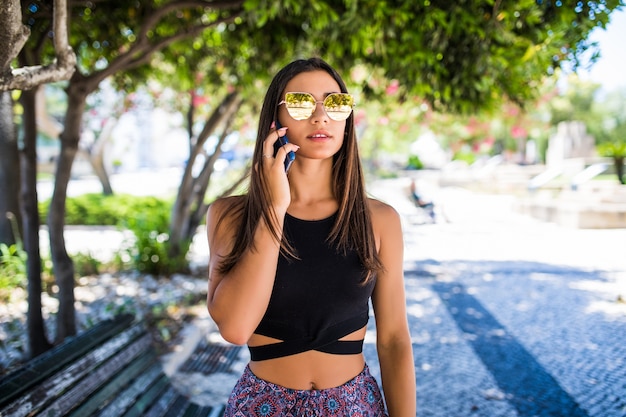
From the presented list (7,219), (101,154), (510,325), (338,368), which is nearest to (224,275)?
(338,368)

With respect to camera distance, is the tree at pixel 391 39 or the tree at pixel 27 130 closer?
the tree at pixel 27 130

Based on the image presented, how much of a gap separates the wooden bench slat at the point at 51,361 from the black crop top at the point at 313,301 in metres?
1.04

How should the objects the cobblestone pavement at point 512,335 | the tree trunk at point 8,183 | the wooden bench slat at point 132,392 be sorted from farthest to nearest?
the tree trunk at point 8,183, the cobblestone pavement at point 512,335, the wooden bench slat at point 132,392

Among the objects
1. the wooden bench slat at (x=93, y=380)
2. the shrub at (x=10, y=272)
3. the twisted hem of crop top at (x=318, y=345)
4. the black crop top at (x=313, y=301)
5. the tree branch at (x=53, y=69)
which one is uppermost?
the tree branch at (x=53, y=69)

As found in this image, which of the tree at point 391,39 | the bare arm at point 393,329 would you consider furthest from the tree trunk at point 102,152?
the bare arm at point 393,329

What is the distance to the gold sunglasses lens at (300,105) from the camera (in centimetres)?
173

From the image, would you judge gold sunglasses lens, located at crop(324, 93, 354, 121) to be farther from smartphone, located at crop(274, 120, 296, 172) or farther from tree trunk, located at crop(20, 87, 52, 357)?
tree trunk, located at crop(20, 87, 52, 357)

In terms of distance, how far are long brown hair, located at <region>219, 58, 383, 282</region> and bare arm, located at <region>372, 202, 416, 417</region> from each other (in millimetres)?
60

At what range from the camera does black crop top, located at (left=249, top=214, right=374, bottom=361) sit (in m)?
1.75

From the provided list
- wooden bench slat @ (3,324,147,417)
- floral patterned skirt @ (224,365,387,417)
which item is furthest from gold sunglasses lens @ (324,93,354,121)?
wooden bench slat @ (3,324,147,417)

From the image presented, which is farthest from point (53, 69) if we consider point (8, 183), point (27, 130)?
point (8, 183)

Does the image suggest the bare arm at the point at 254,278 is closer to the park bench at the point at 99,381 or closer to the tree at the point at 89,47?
the park bench at the point at 99,381

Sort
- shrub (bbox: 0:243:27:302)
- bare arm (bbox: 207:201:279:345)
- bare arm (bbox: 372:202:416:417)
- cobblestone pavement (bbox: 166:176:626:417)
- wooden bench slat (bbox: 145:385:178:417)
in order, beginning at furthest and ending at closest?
shrub (bbox: 0:243:27:302)
cobblestone pavement (bbox: 166:176:626:417)
wooden bench slat (bbox: 145:385:178:417)
bare arm (bbox: 372:202:416:417)
bare arm (bbox: 207:201:279:345)

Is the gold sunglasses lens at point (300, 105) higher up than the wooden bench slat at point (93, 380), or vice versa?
the gold sunglasses lens at point (300, 105)
